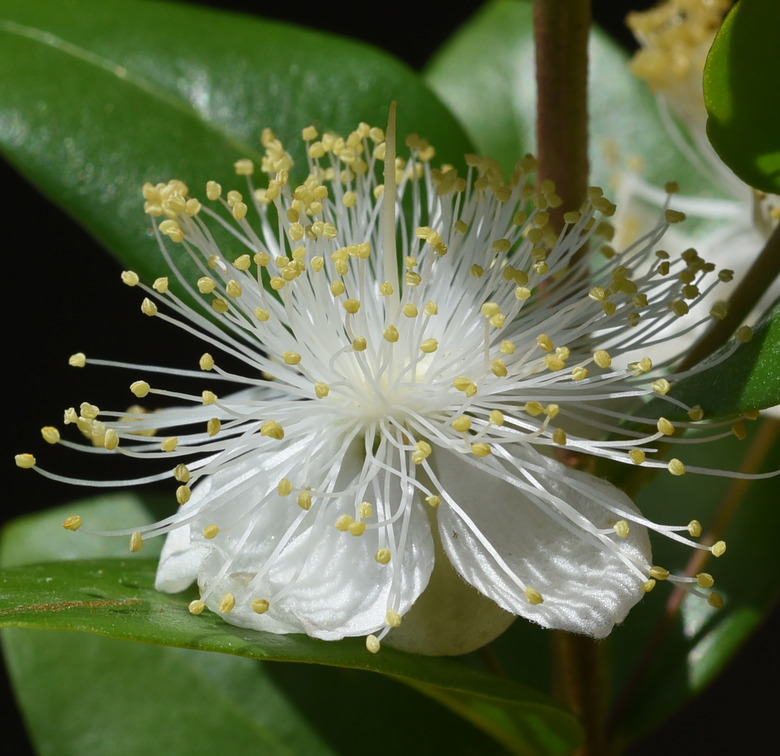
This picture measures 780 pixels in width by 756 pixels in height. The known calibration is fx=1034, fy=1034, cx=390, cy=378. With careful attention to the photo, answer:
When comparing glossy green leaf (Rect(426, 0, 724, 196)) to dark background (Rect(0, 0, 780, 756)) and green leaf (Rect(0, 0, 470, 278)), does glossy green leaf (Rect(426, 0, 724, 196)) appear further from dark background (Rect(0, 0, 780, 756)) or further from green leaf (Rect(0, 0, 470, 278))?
dark background (Rect(0, 0, 780, 756))

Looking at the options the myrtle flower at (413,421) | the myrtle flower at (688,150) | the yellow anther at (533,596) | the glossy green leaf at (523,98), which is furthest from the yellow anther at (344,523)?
the glossy green leaf at (523,98)

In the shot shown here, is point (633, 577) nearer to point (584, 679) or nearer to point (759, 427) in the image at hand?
point (584, 679)

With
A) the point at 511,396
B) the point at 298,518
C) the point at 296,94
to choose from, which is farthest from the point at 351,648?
the point at 296,94

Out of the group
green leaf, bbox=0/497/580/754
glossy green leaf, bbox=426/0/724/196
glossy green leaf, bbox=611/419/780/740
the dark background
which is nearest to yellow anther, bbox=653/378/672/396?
green leaf, bbox=0/497/580/754

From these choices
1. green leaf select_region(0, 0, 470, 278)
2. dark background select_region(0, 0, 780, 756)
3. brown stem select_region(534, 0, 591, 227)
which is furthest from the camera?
dark background select_region(0, 0, 780, 756)

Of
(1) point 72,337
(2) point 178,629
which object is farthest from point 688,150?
(1) point 72,337

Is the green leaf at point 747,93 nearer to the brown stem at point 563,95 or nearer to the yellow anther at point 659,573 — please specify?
the brown stem at point 563,95

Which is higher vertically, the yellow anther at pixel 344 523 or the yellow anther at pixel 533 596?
the yellow anther at pixel 344 523
